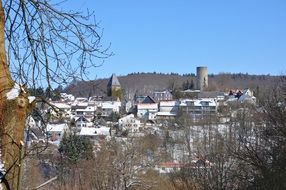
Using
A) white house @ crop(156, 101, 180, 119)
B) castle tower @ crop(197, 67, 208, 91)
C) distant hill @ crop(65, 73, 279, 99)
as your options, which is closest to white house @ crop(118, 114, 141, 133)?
white house @ crop(156, 101, 180, 119)

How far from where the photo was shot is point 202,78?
389ft

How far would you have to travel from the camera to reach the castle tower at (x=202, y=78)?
11503 cm

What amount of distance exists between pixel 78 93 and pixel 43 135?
409mm

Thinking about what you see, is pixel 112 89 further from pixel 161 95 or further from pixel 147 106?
pixel 161 95

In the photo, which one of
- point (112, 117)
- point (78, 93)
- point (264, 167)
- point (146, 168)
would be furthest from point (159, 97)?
point (78, 93)

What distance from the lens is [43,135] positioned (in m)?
3.51

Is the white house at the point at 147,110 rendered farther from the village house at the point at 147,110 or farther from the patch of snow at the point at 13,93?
the patch of snow at the point at 13,93

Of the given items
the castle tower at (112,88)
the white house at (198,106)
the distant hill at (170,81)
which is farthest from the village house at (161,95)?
the castle tower at (112,88)

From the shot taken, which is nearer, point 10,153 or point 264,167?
point 10,153

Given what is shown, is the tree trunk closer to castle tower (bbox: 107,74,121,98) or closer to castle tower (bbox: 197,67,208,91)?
castle tower (bbox: 107,74,121,98)

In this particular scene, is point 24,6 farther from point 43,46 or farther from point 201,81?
point 201,81

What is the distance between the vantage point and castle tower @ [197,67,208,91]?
11503 cm

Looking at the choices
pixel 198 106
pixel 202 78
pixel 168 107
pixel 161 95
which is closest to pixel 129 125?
pixel 198 106

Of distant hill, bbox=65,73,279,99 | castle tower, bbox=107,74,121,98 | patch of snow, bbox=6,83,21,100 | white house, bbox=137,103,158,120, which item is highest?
A: distant hill, bbox=65,73,279,99
